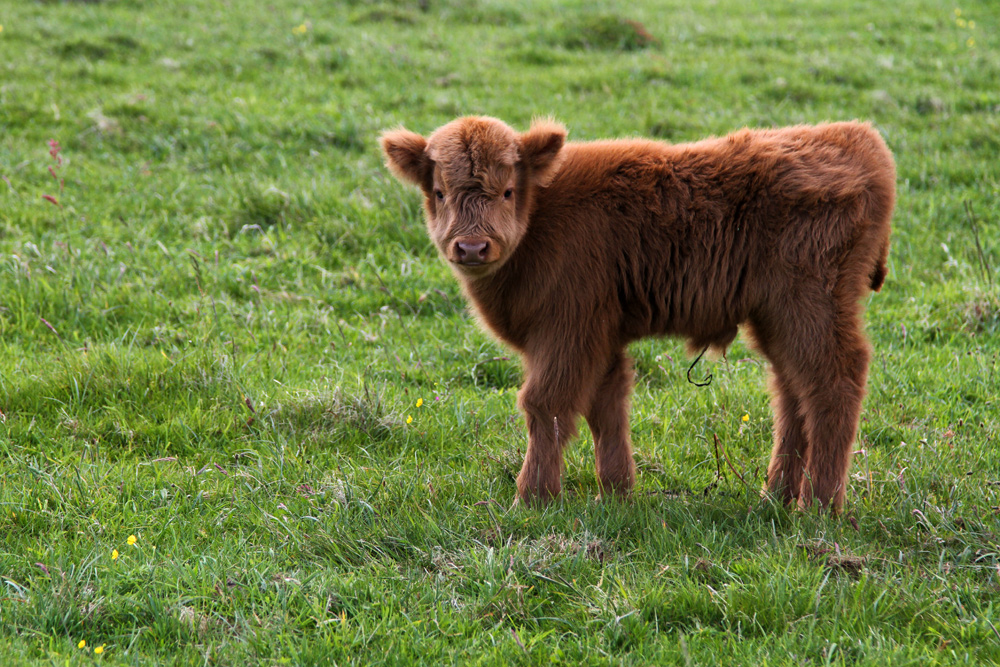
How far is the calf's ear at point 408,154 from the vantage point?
185 inches

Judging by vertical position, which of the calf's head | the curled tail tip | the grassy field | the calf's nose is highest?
the calf's head

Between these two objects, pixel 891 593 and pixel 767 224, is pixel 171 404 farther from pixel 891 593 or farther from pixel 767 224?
pixel 891 593

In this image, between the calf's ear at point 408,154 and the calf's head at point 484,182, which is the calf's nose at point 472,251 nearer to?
the calf's head at point 484,182

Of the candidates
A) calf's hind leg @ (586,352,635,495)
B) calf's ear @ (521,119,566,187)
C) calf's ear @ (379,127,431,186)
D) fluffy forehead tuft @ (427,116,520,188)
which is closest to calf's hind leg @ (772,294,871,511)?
calf's hind leg @ (586,352,635,495)

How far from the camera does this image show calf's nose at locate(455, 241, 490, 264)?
4.13 m

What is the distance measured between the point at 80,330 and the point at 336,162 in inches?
140

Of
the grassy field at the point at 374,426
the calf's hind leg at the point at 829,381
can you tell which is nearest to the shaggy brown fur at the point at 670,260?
the calf's hind leg at the point at 829,381

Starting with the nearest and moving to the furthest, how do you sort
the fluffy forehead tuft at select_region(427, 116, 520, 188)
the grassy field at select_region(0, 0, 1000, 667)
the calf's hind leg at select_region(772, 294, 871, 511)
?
the grassy field at select_region(0, 0, 1000, 667), the calf's hind leg at select_region(772, 294, 871, 511), the fluffy forehead tuft at select_region(427, 116, 520, 188)

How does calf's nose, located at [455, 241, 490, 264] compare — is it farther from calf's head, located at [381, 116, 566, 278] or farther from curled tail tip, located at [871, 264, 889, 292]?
curled tail tip, located at [871, 264, 889, 292]

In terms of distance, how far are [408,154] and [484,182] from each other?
583 millimetres

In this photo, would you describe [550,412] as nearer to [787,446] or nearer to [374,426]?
[374,426]

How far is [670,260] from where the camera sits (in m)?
4.40

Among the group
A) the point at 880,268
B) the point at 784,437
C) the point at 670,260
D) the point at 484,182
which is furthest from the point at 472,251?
the point at 880,268

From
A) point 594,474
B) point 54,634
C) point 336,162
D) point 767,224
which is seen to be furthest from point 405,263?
point 54,634
